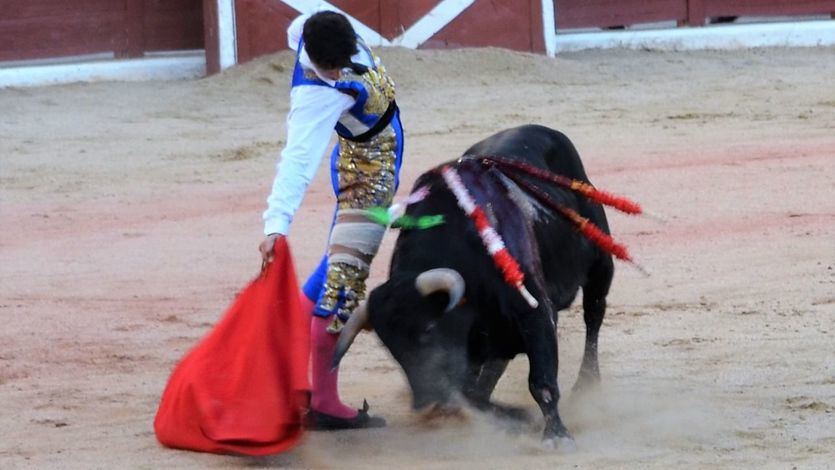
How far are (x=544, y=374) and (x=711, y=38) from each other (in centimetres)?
726

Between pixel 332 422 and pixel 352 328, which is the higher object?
pixel 352 328

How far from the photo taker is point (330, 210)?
20.7 feet

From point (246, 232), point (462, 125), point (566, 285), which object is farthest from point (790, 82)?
point (566, 285)

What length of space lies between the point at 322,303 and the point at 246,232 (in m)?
2.54

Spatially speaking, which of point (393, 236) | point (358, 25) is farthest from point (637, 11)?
point (393, 236)

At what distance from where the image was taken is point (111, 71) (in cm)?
918

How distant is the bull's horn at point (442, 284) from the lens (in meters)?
3.21

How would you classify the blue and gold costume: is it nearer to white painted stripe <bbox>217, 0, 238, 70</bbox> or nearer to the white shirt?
the white shirt

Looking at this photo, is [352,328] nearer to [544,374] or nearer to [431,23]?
[544,374]

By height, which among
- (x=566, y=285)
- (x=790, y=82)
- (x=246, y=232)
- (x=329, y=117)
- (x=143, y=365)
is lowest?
(x=790, y=82)

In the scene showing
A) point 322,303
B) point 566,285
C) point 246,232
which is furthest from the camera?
point 246,232

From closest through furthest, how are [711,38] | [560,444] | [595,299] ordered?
1. [560,444]
2. [595,299]
3. [711,38]

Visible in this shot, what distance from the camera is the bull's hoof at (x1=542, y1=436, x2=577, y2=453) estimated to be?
331 centimetres

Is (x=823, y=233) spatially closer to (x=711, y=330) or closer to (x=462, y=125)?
(x=711, y=330)
